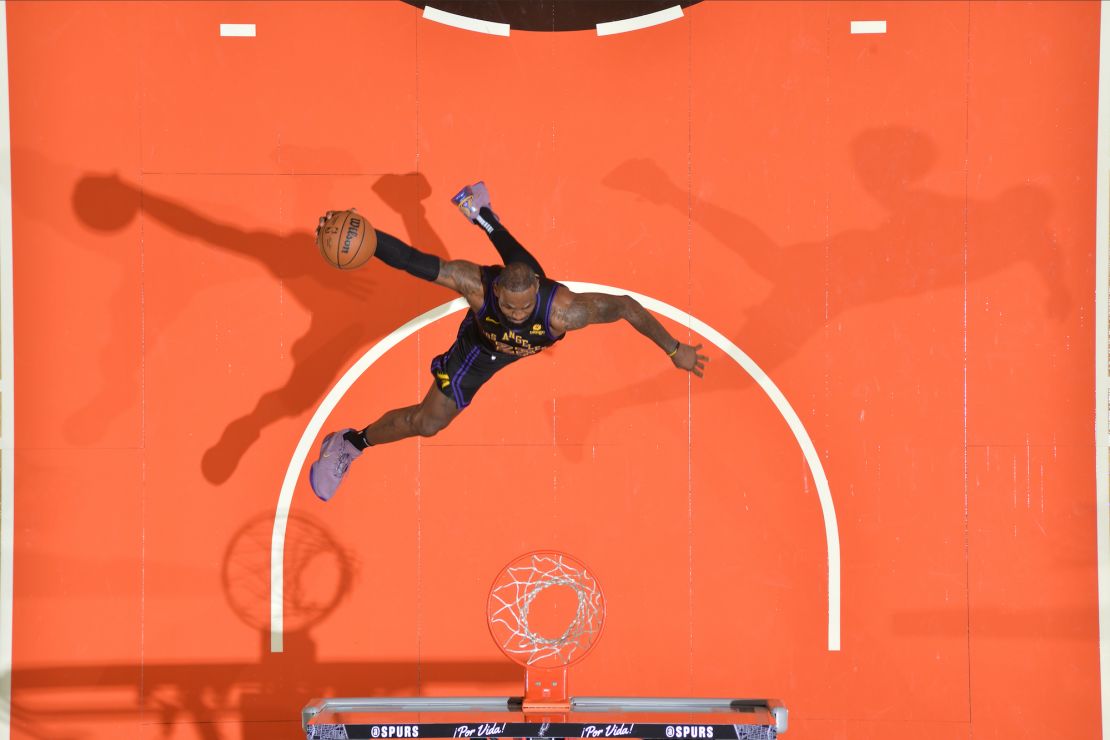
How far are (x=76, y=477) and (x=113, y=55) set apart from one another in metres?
4.93

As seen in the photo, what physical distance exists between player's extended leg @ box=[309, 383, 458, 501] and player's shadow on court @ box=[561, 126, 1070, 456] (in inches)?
74.0

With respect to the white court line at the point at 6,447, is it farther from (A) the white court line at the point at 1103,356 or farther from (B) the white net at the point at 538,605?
(A) the white court line at the point at 1103,356

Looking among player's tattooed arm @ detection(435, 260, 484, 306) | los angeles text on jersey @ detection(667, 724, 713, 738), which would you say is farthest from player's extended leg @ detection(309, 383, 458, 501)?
los angeles text on jersey @ detection(667, 724, 713, 738)

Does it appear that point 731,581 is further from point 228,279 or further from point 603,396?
point 228,279

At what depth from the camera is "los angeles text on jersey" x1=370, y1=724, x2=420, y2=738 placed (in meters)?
7.12

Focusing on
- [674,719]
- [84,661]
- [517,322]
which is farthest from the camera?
[84,661]

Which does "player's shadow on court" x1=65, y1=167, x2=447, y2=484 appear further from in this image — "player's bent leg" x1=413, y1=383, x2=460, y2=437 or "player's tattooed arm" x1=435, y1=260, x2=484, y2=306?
"player's tattooed arm" x1=435, y1=260, x2=484, y2=306

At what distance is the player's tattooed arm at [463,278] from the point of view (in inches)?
288

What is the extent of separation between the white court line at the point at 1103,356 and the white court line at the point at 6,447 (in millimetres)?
12519

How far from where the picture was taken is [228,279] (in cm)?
956

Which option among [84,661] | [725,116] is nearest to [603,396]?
[725,116]

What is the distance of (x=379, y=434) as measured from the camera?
8.34m

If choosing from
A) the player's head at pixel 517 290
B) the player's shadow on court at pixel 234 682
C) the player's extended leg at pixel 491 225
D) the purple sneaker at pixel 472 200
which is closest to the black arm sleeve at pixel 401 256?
the player's head at pixel 517 290

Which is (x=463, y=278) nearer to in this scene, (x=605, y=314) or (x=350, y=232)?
(x=350, y=232)
